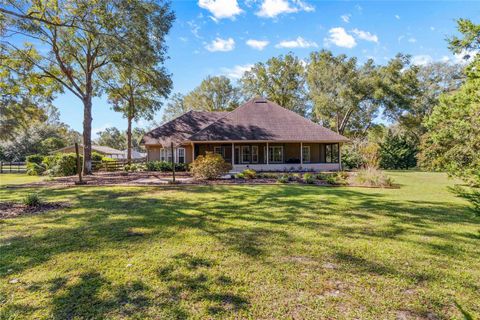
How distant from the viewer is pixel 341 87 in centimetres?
2967

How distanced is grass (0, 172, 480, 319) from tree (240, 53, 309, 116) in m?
32.7

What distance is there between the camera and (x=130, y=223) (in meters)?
6.14

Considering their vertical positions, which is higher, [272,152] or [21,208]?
[272,152]

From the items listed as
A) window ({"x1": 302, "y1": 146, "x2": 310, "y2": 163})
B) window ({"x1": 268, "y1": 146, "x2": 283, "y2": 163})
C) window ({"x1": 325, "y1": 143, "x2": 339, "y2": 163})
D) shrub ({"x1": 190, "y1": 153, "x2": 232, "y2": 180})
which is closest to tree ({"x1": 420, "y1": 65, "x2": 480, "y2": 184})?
shrub ({"x1": 190, "y1": 153, "x2": 232, "y2": 180})

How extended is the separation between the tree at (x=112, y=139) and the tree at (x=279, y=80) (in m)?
54.3

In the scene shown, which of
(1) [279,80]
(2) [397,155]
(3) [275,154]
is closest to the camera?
(3) [275,154]

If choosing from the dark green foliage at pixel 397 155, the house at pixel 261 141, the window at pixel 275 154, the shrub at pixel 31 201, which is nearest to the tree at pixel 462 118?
the shrub at pixel 31 201

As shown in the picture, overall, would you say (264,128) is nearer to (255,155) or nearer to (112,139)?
(255,155)

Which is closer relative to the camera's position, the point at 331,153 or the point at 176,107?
the point at 331,153

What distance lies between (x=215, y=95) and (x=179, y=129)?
2040cm

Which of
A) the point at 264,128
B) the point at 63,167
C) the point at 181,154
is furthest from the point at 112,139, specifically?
the point at 264,128

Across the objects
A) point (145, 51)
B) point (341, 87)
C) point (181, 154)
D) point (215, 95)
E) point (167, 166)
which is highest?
point (215, 95)

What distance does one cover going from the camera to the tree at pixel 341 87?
29094 millimetres

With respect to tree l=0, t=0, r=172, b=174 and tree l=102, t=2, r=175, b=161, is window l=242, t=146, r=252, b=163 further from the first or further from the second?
tree l=0, t=0, r=172, b=174
